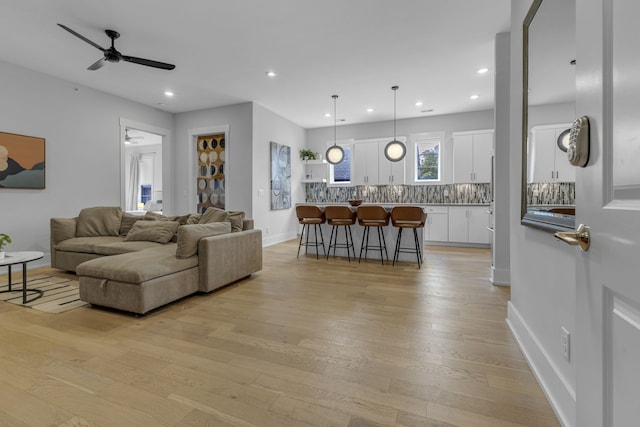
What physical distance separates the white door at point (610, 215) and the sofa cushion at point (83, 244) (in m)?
4.81

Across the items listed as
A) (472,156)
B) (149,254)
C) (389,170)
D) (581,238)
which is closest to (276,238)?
(389,170)

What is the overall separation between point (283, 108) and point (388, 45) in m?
3.13

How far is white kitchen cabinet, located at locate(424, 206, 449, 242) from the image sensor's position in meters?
6.55

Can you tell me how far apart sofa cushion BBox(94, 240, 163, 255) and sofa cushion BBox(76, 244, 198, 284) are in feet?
2.49

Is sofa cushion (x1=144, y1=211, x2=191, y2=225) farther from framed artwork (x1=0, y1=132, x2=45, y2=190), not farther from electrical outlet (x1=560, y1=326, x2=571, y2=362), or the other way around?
electrical outlet (x1=560, y1=326, x2=571, y2=362)

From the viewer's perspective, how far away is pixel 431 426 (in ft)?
4.52

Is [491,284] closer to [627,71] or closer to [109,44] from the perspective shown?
[627,71]

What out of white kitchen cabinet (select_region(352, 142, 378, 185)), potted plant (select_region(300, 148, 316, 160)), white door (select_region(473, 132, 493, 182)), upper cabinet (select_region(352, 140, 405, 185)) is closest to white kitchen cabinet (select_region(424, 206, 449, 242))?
white door (select_region(473, 132, 493, 182))

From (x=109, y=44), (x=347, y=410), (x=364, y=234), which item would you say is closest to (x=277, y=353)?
(x=347, y=410)

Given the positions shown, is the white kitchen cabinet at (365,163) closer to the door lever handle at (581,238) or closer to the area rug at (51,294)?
the area rug at (51,294)

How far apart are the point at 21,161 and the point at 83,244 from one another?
165 centimetres

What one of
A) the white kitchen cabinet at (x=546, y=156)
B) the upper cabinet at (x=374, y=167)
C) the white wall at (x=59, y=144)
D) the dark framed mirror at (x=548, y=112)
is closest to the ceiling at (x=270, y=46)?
the white wall at (x=59, y=144)

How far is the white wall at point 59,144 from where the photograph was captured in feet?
14.0

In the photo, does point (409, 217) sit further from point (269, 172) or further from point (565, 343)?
point (269, 172)
